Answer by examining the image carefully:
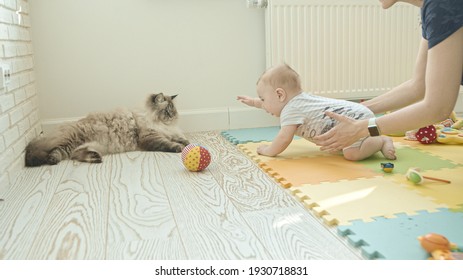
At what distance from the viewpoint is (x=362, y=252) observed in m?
1.11

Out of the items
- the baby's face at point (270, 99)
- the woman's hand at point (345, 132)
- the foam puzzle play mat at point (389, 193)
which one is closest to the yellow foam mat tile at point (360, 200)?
the foam puzzle play mat at point (389, 193)

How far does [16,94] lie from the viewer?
2.08m

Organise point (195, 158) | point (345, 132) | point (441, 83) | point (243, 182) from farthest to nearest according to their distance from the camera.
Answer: point (195, 158), point (243, 182), point (345, 132), point (441, 83)

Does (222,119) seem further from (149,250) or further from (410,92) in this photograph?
(149,250)

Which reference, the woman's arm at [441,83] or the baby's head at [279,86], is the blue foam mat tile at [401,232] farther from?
the baby's head at [279,86]

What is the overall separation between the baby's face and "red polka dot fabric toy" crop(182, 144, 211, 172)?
425 mm

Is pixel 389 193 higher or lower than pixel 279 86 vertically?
lower

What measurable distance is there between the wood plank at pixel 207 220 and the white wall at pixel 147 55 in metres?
1.05

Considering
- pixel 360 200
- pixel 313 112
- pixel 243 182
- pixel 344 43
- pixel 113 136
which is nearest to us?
pixel 360 200

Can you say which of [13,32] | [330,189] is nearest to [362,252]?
[330,189]

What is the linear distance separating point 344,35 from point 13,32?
1945 mm

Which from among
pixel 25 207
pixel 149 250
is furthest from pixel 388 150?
pixel 25 207

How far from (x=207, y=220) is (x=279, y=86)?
929mm
